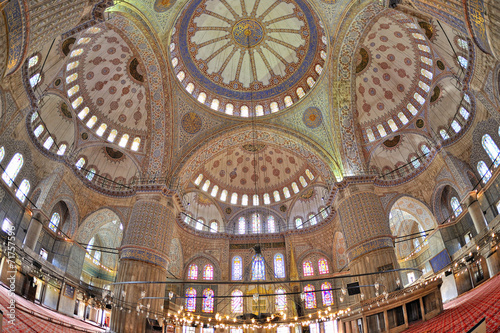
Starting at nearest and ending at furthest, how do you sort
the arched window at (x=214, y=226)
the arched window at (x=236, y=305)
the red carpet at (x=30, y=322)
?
the red carpet at (x=30, y=322)
the arched window at (x=236, y=305)
the arched window at (x=214, y=226)

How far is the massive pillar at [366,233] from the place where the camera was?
49.9 ft

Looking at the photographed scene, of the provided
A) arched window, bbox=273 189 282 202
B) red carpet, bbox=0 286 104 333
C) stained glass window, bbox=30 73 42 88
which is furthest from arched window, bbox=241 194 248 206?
stained glass window, bbox=30 73 42 88

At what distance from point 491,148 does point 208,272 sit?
58.1 ft

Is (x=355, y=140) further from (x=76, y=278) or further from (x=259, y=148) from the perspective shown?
(x=76, y=278)

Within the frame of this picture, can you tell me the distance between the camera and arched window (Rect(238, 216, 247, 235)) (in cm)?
2453

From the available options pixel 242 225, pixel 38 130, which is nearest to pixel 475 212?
pixel 242 225

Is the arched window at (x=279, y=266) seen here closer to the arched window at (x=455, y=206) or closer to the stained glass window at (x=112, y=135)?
the arched window at (x=455, y=206)

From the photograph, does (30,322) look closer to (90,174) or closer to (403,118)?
(90,174)

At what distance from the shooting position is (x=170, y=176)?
19.4m

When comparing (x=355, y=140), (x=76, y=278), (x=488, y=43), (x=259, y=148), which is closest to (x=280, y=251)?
(x=259, y=148)

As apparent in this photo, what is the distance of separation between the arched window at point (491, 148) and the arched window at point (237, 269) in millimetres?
15803

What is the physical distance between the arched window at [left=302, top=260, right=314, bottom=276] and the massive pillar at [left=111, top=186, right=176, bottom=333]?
983cm

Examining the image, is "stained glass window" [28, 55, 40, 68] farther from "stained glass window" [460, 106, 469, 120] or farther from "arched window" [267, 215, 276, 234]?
"stained glass window" [460, 106, 469, 120]

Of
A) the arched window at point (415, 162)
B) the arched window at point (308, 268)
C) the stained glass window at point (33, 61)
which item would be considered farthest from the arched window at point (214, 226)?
the stained glass window at point (33, 61)
